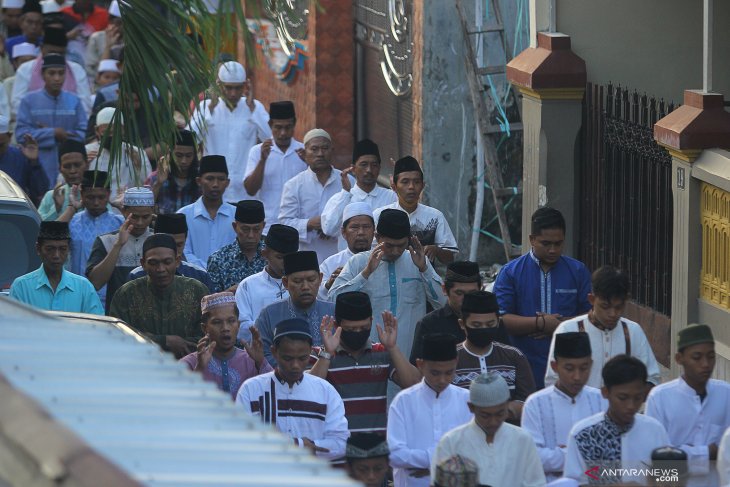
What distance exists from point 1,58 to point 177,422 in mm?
16796

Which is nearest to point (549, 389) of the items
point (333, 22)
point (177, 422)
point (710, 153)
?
point (710, 153)

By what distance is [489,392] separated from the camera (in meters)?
7.75

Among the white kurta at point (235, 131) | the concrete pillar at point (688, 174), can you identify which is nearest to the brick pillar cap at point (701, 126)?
the concrete pillar at point (688, 174)

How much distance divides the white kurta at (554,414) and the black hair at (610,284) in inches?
31.4

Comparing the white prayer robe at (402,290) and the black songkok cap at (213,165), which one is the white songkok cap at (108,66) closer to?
the black songkok cap at (213,165)

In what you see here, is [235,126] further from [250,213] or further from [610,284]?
[610,284]

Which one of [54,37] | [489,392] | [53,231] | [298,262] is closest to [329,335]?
[298,262]

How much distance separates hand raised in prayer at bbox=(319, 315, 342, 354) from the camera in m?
9.05

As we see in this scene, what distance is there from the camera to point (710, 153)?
10453mm

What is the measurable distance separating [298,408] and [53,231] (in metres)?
2.56

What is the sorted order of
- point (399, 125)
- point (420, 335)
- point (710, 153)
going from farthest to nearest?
point (399, 125)
point (710, 153)
point (420, 335)

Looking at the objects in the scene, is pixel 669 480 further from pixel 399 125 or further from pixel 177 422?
pixel 399 125

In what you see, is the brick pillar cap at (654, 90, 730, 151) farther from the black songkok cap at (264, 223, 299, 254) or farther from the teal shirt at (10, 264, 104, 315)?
the teal shirt at (10, 264, 104, 315)

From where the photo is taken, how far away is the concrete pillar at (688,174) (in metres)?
10.5
